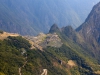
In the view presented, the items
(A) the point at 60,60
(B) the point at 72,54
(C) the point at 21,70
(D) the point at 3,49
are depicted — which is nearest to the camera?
(C) the point at 21,70

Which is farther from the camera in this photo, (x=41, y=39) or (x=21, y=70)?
(x=41, y=39)

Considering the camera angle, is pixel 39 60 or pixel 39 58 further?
pixel 39 58

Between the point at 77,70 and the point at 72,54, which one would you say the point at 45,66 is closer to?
the point at 77,70

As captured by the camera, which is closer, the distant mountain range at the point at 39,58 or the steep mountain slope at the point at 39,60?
the steep mountain slope at the point at 39,60

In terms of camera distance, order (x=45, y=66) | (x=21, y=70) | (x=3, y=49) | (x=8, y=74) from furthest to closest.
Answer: (x=45, y=66)
(x=3, y=49)
(x=21, y=70)
(x=8, y=74)

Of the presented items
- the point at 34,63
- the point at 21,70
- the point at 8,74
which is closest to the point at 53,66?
the point at 34,63

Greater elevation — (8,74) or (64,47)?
(64,47)

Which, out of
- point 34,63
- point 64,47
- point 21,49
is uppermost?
point 64,47

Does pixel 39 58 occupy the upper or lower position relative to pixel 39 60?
upper

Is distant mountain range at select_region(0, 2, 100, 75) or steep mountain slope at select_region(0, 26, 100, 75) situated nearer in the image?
steep mountain slope at select_region(0, 26, 100, 75)
